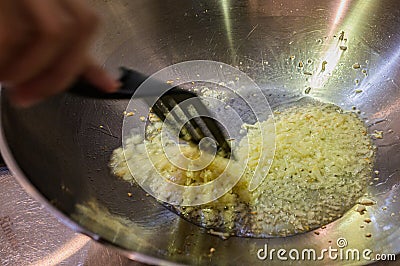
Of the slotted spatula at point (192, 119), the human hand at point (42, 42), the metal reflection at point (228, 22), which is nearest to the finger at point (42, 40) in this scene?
the human hand at point (42, 42)

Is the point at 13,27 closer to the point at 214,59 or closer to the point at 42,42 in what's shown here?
the point at 42,42

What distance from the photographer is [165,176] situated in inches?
37.7

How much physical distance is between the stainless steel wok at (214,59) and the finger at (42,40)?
0.86 ft

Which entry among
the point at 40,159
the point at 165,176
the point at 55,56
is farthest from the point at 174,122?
the point at 55,56

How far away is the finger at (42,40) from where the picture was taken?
1.28 feet

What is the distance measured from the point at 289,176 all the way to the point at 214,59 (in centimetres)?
42

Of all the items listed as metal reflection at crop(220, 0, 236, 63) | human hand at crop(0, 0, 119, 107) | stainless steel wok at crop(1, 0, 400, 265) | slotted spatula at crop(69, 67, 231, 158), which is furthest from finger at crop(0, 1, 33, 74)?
metal reflection at crop(220, 0, 236, 63)

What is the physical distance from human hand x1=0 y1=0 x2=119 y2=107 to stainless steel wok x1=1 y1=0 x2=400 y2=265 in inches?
9.6

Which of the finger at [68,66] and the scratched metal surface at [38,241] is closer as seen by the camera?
the finger at [68,66]

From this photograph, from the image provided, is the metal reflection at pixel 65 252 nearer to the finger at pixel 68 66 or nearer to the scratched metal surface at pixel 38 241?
the scratched metal surface at pixel 38 241

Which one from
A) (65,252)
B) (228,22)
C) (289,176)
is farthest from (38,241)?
(228,22)

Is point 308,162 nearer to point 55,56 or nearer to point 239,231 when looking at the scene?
point 239,231

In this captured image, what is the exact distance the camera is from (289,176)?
95cm

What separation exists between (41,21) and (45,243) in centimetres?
64
